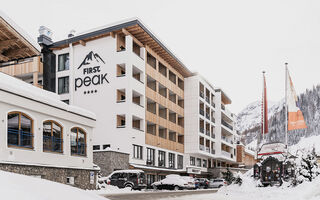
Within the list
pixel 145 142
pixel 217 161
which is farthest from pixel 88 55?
pixel 217 161

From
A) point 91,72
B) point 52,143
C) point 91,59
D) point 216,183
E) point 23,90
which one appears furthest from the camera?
point 216,183

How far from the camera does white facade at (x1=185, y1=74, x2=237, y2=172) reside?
53750 millimetres

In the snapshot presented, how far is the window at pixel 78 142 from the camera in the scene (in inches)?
961

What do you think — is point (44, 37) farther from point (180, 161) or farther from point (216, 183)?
point (216, 183)

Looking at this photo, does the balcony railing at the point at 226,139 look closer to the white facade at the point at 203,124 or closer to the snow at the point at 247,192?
the white facade at the point at 203,124

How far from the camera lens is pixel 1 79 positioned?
1839 centimetres

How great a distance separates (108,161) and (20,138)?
550 inches

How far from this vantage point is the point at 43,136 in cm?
2142

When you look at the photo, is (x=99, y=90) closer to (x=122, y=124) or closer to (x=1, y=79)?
(x=122, y=124)

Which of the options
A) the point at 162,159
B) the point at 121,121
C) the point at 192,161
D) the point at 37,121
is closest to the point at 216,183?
the point at 162,159

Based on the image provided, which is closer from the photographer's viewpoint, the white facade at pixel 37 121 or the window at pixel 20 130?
the white facade at pixel 37 121

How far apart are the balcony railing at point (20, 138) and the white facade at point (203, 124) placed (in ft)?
114

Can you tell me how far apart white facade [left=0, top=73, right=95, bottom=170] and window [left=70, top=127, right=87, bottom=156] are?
0.27 metres

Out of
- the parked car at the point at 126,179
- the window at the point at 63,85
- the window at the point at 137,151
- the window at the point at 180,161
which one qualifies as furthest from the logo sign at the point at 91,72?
the window at the point at 180,161
